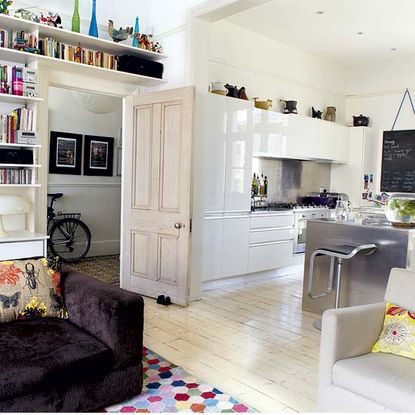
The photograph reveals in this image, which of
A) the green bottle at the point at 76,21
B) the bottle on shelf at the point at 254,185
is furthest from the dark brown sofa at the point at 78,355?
the bottle on shelf at the point at 254,185

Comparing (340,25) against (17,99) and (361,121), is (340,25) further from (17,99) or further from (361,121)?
(17,99)

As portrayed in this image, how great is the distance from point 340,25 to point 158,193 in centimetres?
316

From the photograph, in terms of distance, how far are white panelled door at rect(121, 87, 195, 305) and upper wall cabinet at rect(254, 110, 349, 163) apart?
54.9 inches

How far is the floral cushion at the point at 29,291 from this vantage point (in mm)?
2461

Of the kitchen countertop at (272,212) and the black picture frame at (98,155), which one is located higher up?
the black picture frame at (98,155)

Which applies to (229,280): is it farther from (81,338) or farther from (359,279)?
(81,338)

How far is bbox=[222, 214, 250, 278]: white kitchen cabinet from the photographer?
5.04 meters

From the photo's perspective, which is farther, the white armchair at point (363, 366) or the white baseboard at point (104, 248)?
the white baseboard at point (104, 248)

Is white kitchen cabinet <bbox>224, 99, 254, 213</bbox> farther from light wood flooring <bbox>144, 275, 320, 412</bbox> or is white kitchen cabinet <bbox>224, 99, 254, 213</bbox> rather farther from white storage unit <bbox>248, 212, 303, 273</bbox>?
light wood flooring <bbox>144, 275, 320, 412</bbox>

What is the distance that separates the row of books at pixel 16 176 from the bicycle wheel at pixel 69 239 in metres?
2.61

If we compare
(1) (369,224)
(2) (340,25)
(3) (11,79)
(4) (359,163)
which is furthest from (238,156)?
(4) (359,163)

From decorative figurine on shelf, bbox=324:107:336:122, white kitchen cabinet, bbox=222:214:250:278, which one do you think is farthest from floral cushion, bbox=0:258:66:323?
decorative figurine on shelf, bbox=324:107:336:122

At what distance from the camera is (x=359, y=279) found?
13.2ft

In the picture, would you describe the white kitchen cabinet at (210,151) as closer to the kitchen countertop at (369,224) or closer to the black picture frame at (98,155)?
the kitchen countertop at (369,224)
